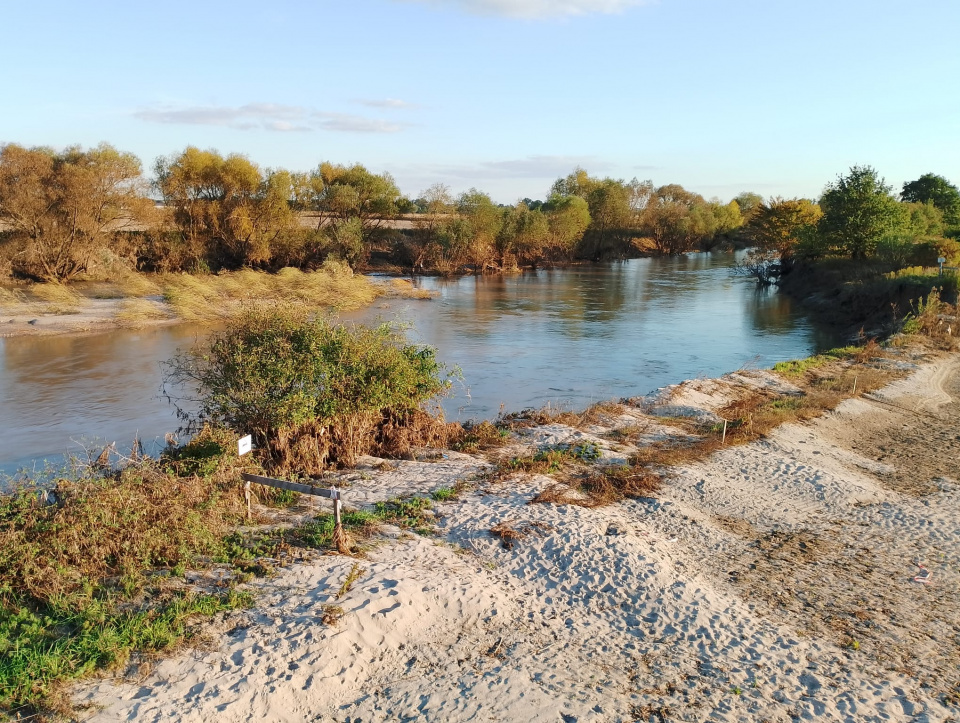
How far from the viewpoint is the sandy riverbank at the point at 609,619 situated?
19.1ft

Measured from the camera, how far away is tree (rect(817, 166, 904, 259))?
38.8 meters

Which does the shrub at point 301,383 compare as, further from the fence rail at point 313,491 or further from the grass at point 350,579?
the grass at point 350,579

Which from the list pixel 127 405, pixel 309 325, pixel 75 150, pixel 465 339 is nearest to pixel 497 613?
pixel 309 325

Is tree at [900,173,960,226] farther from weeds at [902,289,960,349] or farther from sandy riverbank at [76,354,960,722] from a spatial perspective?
sandy riverbank at [76,354,960,722]

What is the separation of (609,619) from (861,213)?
38.7m

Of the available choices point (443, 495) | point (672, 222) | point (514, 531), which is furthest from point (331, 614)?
point (672, 222)

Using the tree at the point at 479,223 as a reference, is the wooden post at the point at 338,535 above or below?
below

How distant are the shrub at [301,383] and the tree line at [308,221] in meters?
28.3

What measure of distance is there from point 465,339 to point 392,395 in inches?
614

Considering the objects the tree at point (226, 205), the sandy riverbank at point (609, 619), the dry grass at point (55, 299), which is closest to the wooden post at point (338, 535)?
the sandy riverbank at point (609, 619)

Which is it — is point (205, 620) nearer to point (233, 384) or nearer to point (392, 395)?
point (233, 384)

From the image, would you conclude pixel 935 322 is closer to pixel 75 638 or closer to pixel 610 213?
pixel 75 638

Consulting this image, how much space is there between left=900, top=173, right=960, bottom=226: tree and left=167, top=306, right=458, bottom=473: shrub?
58130 millimetres

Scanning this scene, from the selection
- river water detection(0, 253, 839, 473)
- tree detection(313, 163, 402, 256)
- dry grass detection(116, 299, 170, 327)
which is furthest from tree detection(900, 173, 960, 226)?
dry grass detection(116, 299, 170, 327)
